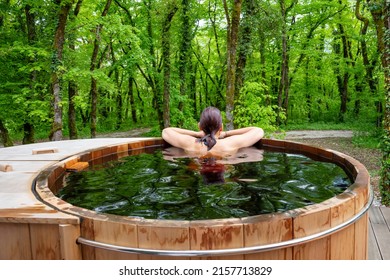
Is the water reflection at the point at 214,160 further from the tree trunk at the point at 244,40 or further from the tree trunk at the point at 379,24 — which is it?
the tree trunk at the point at 244,40

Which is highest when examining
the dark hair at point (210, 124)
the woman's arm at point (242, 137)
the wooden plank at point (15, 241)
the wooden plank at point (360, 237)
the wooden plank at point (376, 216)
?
the dark hair at point (210, 124)

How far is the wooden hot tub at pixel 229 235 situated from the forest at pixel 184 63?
15.0 ft

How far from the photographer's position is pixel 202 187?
280 centimetres

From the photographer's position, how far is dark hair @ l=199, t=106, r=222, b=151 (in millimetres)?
3605

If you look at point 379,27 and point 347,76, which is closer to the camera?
point 379,27

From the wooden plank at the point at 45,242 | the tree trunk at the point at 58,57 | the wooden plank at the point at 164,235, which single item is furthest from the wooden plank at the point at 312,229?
the tree trunk at the point at 58,57

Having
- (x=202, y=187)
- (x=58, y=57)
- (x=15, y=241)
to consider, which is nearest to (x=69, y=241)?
(x=15, y=241)

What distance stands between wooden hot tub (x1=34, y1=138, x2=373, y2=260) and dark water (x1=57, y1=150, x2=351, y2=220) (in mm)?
354

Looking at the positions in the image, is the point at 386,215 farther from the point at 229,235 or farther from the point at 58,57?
the point at 58,57

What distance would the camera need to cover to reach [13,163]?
3322mm

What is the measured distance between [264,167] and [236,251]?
5.72 ft

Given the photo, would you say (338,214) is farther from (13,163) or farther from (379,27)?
(379,27)

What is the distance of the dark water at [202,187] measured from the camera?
2.31 meters
